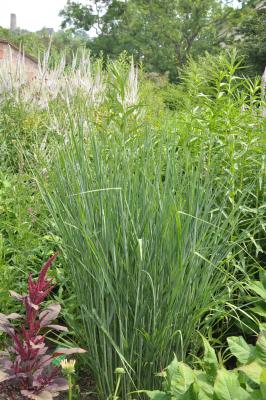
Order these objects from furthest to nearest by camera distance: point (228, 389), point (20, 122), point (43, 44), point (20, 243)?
point (43, 44) < point (20, 122) < point (20, 243) < point (228, 389)

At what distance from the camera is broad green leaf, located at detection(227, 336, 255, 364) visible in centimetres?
205

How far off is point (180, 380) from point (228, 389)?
18cm

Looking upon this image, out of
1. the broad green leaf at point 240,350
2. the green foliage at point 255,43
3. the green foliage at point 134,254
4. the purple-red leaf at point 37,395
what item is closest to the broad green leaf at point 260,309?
the green foliage at point 134,254

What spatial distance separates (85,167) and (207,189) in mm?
570

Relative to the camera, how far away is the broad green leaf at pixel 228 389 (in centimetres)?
169

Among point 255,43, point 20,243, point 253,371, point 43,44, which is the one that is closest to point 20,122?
point 20,243

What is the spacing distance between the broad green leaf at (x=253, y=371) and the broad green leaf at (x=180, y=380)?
0.20 meters

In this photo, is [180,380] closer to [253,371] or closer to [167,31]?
[253,371]

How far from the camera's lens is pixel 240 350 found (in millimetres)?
2074

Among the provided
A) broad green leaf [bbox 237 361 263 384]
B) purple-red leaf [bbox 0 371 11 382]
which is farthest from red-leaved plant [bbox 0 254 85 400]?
broad green leaf [bbox 237 361 263 384]

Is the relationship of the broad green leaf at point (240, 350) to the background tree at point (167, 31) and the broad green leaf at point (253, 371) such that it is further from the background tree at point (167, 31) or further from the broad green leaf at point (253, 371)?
the background tree at point (167, 31)

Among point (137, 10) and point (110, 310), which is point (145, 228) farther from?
point (137, 10)

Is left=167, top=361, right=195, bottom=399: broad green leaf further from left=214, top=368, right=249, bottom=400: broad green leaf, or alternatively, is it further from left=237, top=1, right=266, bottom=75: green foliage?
left=237, top=1, right=266, bottom=75: green foliage

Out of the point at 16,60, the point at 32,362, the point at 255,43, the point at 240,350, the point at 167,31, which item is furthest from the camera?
the point at 167,31
